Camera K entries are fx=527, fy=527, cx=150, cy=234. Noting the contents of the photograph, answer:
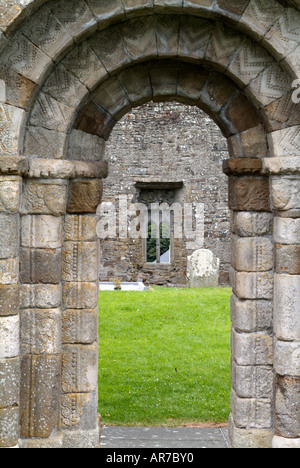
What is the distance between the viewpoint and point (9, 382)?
4.36m

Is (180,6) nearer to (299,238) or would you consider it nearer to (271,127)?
(271,127)

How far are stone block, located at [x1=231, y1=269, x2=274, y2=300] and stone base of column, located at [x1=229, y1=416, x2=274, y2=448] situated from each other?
4.05ft

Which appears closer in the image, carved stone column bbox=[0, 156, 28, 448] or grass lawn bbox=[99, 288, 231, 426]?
carved stone column bbox=[0, 156, 28, 448]

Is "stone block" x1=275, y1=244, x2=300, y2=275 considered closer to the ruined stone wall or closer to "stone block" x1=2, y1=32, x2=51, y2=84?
"stone block" x1=2, y1=32, x2=51, y2=84

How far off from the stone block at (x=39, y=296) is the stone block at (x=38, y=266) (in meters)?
0.04

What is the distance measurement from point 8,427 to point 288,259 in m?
2.77

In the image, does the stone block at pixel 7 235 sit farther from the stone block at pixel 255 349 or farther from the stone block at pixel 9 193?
the stone block at pixel 255 349

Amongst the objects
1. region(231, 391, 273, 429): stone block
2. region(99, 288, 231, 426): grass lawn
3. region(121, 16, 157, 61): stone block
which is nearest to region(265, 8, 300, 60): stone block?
region(121, 16, 157, 61): stone block

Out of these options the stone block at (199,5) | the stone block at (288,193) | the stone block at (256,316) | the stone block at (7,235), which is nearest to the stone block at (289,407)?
the stone block at (256,316)

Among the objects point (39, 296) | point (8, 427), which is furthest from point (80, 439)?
point (39, 296)

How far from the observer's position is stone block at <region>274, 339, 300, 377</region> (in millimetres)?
4609

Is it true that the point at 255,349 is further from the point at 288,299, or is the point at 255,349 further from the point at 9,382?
the point at 9,382

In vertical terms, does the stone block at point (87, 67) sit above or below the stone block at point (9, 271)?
above

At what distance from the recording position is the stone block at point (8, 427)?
4.33m
